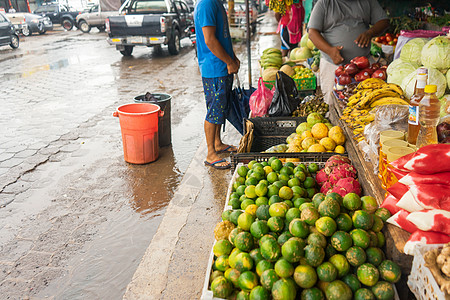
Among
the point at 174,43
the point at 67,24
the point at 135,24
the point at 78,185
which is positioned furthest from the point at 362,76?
the point at 67,24

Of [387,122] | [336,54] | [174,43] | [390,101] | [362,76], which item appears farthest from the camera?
[174,43]

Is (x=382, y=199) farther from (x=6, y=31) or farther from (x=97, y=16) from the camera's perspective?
(x=97, y=16)

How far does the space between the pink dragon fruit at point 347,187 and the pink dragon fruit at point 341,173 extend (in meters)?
0.15

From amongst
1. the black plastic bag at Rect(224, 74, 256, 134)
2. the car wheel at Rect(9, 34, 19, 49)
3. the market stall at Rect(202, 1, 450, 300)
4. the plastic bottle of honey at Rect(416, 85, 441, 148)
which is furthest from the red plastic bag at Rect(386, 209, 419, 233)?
the car wheel at Rect(9, 34, 19, 49)

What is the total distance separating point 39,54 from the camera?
1552 cm

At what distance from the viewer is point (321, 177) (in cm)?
294

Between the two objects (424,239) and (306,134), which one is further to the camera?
Result: (306,134)

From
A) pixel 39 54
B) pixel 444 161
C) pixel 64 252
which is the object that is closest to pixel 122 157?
→ pixel 64 252

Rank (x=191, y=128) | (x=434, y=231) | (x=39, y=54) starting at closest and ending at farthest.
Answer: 1. (x=434, y=231)
2. (x=191, y=128)
3. (x=39, y=54)

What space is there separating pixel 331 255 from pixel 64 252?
2.47 metres

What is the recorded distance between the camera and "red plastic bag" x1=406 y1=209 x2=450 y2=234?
5.57 ft

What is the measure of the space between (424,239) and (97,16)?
25586mm

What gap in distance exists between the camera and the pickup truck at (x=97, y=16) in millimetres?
23781

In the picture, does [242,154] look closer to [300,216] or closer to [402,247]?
[300,216]
